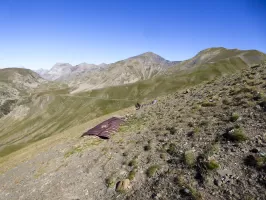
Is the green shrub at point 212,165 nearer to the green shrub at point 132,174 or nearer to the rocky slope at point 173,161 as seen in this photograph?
the rocky slope at point 173,161

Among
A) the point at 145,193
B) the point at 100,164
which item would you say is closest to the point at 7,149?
the point at 100,164

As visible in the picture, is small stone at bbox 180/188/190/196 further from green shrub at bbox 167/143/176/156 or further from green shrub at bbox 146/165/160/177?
green shrub at bbox 167/143/176/156

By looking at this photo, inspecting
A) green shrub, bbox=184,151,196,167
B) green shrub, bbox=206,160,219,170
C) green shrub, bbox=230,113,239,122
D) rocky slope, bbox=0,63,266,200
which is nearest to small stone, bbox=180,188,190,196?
rocky slope, bbox=0,63,266,200

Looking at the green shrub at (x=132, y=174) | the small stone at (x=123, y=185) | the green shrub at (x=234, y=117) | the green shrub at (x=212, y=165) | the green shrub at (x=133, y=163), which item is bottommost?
the small stone at (x=123, y=185)

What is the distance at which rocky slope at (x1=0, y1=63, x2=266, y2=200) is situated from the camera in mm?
15102

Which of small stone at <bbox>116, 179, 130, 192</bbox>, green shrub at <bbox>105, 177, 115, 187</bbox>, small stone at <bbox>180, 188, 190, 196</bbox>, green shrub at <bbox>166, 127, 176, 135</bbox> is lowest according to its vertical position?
green shrub at <bbox>105, 177, 115, 187</bbox>

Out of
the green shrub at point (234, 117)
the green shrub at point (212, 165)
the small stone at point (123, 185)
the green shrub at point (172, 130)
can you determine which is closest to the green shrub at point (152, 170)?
the small stone at point (123, 185)

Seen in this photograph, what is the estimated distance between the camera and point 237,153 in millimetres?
16859

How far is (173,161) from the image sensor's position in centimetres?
1919

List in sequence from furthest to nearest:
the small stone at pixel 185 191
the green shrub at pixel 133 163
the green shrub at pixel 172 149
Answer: the green shrub at pixel 133 163 < the green shrub at pixel 172 149 < the small stone at pixel 185 191

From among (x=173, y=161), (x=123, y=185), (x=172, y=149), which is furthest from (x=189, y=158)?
(x=123, y=185)

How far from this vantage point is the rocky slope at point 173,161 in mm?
15102

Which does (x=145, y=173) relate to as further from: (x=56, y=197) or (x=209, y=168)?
(x=56, y=197)

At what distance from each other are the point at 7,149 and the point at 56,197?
134480mm
